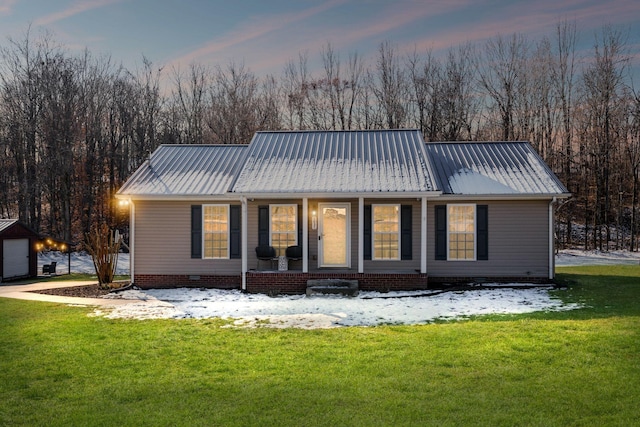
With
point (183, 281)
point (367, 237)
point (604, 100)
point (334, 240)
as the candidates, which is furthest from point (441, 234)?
point (604, 100)

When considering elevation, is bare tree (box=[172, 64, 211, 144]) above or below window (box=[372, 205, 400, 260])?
above

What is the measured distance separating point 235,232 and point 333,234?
3041 millimetres

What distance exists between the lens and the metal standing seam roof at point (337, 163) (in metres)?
14.8

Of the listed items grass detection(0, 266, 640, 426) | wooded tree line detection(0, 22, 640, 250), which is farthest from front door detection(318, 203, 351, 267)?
wooded tree line detection(0, 22, 640, 250)

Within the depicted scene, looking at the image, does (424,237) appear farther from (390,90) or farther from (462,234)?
(390,90)

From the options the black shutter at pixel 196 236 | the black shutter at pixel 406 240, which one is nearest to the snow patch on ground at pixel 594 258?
the black shutter at pixel 406 240

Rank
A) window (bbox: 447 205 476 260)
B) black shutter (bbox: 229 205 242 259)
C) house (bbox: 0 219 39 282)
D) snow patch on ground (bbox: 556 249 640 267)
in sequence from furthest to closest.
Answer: snow patch on ground (bbox: 556 249 640 267), house (bbox: 0 219 39 282), black shutter (bbox: 229 205 242 259), window (bbox: 447 205 476 260)

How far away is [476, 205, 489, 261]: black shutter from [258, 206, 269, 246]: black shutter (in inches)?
251

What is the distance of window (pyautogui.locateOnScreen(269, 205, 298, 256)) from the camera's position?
1552cm

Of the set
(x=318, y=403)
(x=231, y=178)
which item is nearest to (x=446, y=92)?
(x=231, y=178)

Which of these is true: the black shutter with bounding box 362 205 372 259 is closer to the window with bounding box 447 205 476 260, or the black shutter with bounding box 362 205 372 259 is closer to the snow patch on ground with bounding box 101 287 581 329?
the snow patch on ground with bounding box 101 287 581 329

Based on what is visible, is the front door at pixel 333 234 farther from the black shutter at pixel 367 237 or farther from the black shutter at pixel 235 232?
the black shutter at pixel 235 232

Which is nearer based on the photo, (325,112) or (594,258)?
(594,258)

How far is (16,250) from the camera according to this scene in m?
21.0
